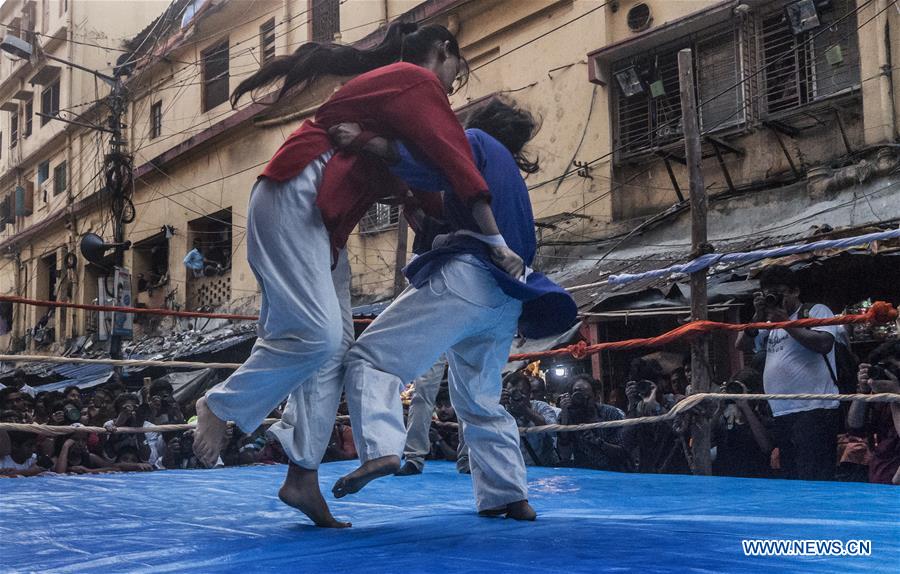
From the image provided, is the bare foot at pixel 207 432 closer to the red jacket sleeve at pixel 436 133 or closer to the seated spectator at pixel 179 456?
the red jacket sleeve at pixel 436 133

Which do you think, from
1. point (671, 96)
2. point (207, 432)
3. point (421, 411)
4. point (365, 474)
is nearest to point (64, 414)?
point (421, 411)

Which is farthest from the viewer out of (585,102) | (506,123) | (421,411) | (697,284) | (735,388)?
(585,102)

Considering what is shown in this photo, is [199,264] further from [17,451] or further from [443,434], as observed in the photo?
[443,434]

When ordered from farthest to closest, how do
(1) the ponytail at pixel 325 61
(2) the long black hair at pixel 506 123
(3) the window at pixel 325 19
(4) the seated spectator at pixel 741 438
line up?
1. (3) the window at pixel 325 19
2. (4) the seated spectator at pixel 741 438
3. (2) the long black hair at pixel 506 123
4. (1) the ponytail at pixel 325 61

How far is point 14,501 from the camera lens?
2594mm

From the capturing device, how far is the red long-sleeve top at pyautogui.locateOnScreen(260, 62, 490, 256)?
1.81 meters

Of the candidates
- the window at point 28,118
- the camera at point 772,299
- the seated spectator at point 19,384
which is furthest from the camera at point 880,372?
the window at point 28,118

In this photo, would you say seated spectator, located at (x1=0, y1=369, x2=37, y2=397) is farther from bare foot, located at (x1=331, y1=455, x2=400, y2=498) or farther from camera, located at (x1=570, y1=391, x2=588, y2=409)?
bare foot, located at (x1=331, y1=455, x2=400, y2=498)

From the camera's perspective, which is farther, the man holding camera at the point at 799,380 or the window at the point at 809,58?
the window at the point at 809,58

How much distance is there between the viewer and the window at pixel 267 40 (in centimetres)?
1295

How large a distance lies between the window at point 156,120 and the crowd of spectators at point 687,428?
1063 centimetres

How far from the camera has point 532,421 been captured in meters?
4.82

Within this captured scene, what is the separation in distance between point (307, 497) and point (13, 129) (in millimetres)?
22648

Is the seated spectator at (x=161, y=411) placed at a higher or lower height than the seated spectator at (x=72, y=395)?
lower
